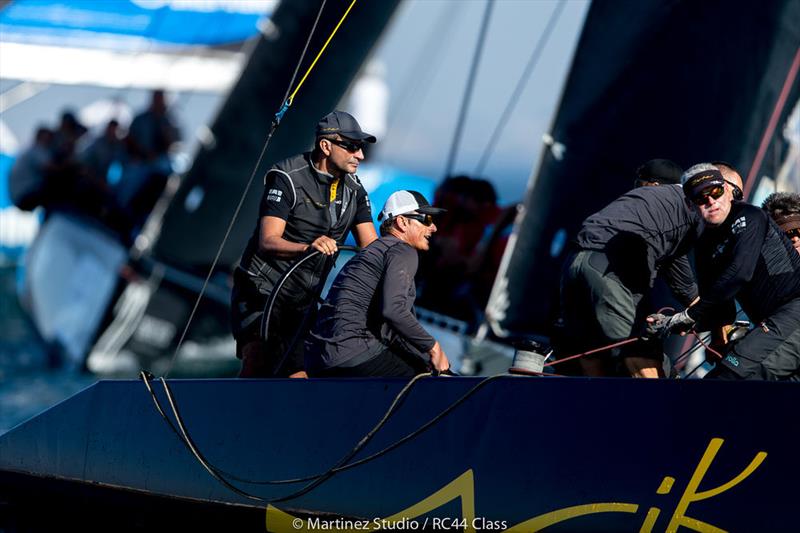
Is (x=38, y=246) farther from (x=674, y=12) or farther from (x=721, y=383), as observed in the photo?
(x=721, y=383)

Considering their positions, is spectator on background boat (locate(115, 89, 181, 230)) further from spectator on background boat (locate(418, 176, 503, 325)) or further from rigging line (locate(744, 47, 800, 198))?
rigging line (locate(744, 47, 800, 198))

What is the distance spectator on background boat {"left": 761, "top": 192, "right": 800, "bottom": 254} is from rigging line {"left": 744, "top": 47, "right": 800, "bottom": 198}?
1.80m

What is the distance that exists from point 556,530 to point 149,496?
1916mm

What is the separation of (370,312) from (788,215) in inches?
56.9

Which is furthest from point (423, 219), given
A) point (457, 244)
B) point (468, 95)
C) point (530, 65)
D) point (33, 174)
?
point (33, 174)

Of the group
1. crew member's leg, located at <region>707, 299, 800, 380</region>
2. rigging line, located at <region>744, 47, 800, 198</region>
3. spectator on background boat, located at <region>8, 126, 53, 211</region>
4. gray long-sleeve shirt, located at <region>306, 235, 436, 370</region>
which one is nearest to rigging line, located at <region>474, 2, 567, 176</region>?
rigging line, located at <region>744, 47, 800, 198</region>

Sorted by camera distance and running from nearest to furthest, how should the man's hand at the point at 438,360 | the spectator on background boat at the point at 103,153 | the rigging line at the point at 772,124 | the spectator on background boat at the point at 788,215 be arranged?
the man's hand at the point at 438,360 < the spectator on background boat at the point at 788,215 < the rigging line at the point at 772,124 < the spectator on background boat at the point at 103,153

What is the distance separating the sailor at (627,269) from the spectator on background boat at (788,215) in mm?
302

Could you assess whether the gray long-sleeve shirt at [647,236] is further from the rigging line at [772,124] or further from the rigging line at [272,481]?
the rigging line at [772,124]

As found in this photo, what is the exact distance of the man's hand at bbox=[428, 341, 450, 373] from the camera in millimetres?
4875

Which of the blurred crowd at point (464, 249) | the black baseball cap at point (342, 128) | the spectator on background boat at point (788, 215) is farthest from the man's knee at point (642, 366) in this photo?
the blurred crowd at point (464, 249)

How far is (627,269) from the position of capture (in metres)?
5.04

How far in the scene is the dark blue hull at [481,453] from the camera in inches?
154

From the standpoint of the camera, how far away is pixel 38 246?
45.4 ft
